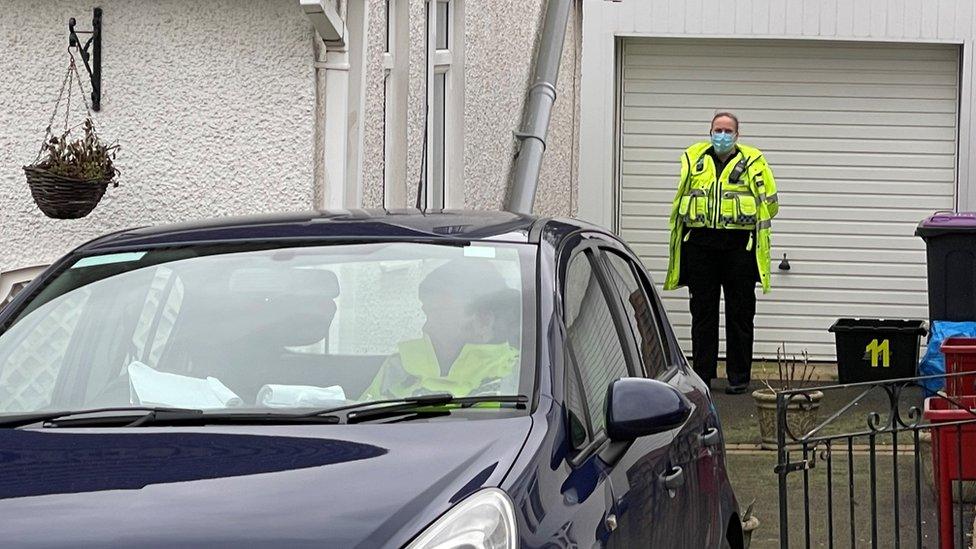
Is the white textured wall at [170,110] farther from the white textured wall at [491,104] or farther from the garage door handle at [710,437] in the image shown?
the garage door handle at [710,437]

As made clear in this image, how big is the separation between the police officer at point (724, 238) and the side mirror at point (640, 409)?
25.6ft

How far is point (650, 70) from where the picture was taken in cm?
1353

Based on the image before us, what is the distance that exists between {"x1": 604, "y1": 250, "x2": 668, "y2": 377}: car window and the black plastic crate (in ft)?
23.1

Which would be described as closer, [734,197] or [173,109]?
[173,109]

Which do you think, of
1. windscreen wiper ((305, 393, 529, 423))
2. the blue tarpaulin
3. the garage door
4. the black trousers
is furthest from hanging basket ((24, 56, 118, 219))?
the garage door

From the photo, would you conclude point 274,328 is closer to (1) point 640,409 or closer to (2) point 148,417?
(2) point 148,417

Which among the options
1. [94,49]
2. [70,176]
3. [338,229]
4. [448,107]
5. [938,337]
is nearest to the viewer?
[338,229]

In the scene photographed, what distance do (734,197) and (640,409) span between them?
25.9 ft

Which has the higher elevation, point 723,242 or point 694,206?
point 694,206

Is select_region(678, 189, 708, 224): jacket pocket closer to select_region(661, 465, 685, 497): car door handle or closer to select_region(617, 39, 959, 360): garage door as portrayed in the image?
select_region(617, 39, 959, 360): garage door

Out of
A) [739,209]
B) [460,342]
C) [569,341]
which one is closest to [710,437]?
[569,341]

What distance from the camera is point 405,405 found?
361 cm

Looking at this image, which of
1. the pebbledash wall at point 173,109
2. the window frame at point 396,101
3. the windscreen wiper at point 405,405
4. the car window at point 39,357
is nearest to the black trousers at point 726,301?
the window frame at point 396,101

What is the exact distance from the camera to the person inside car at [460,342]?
3.76 meters
